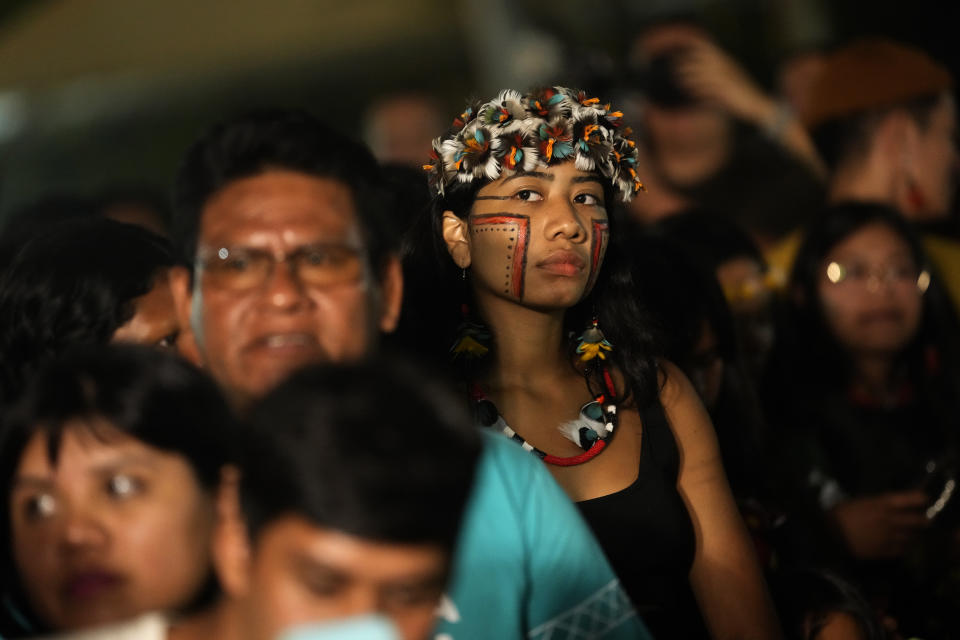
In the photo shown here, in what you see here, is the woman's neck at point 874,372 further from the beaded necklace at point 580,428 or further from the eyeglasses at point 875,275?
the beaded necklace at point 580,428

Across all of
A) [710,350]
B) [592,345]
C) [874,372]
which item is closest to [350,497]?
[592,345]

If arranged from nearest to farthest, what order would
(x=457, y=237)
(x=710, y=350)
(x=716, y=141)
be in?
1. (x=457, y=237)
2. (x=710, y=350)
3. (x=716, y=141)

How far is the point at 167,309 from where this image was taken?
209 cm

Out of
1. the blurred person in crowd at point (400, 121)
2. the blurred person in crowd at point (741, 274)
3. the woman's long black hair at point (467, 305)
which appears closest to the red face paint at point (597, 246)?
the woman's long black hair at point (467, 305)

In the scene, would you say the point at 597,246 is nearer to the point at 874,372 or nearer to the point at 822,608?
the point at 822,608

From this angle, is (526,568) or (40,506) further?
(526,568)

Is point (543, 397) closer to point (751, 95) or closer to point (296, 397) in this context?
point (296, 397)

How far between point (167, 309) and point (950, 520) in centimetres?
248

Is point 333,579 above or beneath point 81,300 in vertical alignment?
beneath

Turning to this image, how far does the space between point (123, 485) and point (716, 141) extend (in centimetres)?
464

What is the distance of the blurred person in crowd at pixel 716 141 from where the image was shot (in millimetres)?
5547

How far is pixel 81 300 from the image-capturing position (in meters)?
2.06

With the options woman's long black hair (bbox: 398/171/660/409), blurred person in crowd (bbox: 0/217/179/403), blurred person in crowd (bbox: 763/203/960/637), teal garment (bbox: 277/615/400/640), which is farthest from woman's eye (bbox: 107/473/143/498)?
blurred person in crowd (bbox: 763/203/960/637)

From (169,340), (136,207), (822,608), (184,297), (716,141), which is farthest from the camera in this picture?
(716,141)
